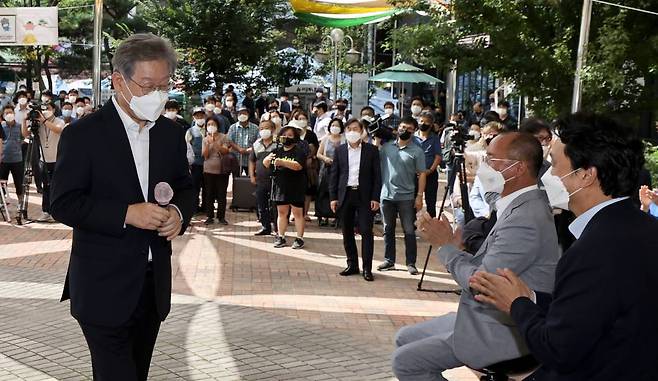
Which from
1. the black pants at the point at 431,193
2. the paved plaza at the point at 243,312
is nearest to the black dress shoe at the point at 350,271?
the paved plaza at the point at 243,312

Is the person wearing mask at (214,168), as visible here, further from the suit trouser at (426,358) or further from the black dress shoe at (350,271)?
the suit trouser at (426,358)

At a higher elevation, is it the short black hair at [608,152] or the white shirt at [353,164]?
the short black hair at [608,152]

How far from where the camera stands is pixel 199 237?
13281mm

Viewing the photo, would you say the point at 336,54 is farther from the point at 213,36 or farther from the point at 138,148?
the point at 138,148

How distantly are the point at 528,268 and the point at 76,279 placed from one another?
206 cm

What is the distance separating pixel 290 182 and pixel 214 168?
2758mm

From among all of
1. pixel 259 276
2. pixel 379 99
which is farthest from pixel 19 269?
pixel 379 99

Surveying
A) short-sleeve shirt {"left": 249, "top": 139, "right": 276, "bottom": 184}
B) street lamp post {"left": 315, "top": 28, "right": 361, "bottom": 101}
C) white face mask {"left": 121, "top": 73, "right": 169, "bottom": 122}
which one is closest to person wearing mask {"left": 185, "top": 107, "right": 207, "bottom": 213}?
short-sleeve shirt {"left": 249, "top": 139, "right": 276, "bottom": 184}

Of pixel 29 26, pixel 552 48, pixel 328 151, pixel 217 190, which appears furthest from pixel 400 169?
pixel 29 26

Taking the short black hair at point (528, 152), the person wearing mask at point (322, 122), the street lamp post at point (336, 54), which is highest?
the street lamp post at point (336, 54)

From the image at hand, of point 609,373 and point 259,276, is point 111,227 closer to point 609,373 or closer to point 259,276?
point 609,373

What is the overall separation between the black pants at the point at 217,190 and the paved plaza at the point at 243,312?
154 cm

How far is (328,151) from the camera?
14.4 meters

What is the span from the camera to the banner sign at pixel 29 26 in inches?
1056
